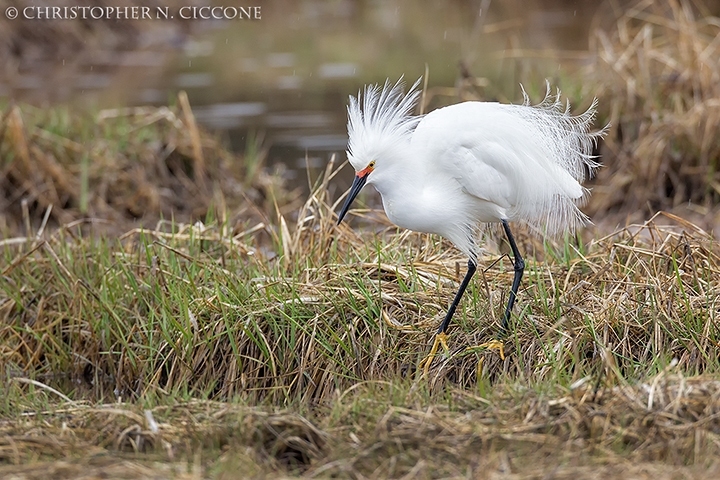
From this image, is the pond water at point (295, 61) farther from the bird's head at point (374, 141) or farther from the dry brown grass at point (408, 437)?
the dry brown grass at point (408, 437)

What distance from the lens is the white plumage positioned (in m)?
4.64

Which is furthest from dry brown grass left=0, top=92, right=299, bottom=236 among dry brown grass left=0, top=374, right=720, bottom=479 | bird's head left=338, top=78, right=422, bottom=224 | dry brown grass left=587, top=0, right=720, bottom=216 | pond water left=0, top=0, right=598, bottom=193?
dry brown grass left=0, top=374, right=720, bottom=479

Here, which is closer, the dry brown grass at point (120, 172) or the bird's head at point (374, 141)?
the bird's head at point (374, 141)

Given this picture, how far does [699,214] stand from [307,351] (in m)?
4.07

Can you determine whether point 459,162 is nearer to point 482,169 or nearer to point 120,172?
point 482,169

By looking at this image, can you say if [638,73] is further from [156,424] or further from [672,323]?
[156,424]

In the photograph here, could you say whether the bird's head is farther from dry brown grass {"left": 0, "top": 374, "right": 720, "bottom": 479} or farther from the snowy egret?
dry brown grass {"left": 0, "top": 374, "right": 720, "bottom": 479}

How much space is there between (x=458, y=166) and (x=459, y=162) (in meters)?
0.02

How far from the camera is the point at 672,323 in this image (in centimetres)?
462

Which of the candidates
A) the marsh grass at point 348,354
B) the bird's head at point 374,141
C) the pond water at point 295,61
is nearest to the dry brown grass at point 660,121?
the pond water at point 295,61

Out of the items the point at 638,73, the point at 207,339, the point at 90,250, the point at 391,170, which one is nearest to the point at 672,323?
the point at 391,170

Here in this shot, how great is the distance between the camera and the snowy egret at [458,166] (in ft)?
15.2

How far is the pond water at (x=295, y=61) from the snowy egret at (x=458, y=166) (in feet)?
14.0

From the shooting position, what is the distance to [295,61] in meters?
16.0
